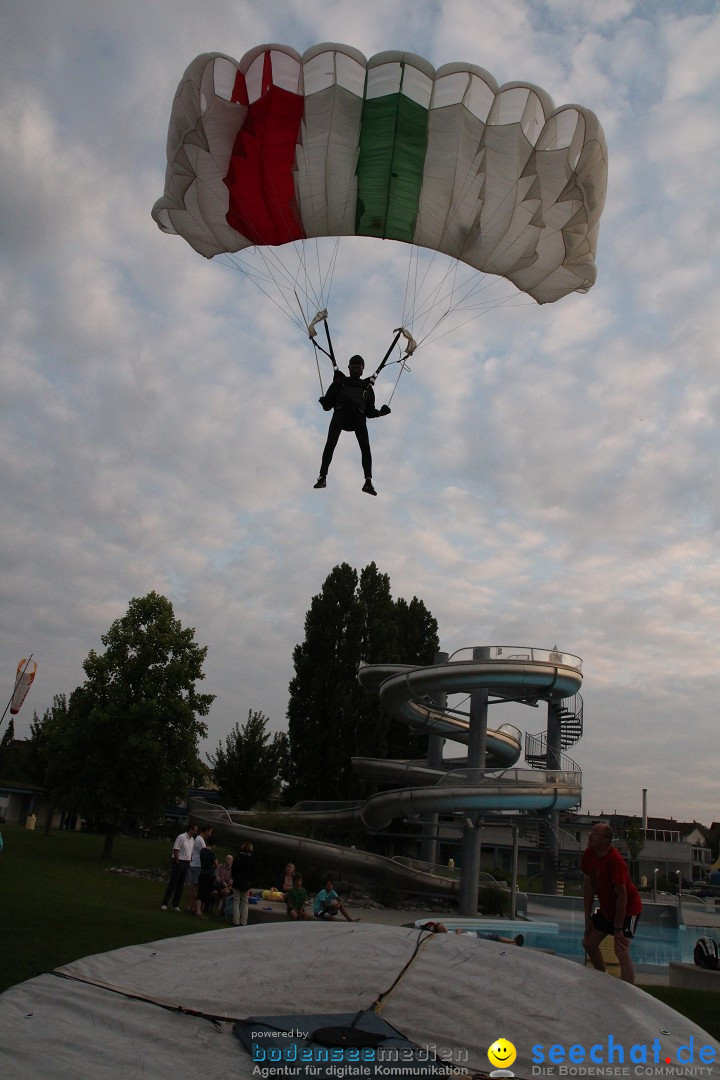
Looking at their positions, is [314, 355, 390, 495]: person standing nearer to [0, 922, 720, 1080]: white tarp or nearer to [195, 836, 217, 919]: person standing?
[195, 836, 217, 919]: person standing

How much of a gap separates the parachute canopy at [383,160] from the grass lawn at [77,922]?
10.9 metres

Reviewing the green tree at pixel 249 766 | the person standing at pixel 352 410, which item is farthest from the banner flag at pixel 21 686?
the person standing at pixel 352 410

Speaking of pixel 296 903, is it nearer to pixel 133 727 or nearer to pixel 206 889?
pixel 206 889

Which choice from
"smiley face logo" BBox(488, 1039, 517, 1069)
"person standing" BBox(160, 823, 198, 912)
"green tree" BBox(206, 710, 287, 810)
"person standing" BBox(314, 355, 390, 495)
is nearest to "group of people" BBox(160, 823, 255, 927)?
"person standing" BBox(160, 823, 198, 912)

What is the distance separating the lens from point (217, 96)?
13.4 m

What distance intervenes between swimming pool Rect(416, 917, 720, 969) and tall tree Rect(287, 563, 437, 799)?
14.6m

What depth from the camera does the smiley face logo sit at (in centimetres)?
480

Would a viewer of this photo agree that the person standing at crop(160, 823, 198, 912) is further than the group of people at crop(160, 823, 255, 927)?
Yes

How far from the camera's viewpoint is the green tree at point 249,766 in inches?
1410

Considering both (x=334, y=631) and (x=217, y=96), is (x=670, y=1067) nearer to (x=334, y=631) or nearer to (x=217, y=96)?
(x=217, y=96)

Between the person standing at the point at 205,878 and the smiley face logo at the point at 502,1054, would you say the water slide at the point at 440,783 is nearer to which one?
the person standing at the point at 205,878

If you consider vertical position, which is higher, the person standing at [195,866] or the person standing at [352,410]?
the person standing at [352,410]

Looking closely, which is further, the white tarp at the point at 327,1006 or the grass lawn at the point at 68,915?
the grass lawn at the point at 68,915

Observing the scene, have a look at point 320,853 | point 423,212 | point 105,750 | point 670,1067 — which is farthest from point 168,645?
point 670,1067
